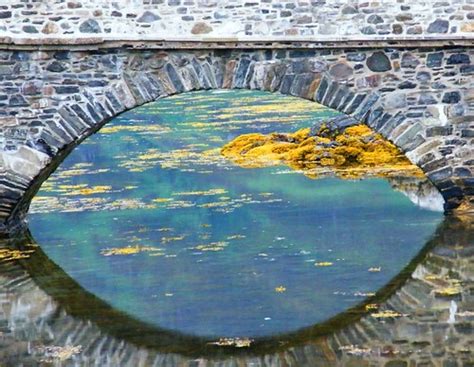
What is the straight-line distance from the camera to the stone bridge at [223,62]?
13859 millimetres

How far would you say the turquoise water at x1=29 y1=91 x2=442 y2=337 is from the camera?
11305mm

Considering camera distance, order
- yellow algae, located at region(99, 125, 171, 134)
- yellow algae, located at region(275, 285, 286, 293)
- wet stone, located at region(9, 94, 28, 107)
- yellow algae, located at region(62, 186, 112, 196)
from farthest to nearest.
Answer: yellow algae, located at region(99, 125, 171, 134), yellow algae, located at region(62, 186, 112, 196), wet stone, located at region(9, 94, 28, 107), yellow algae, located at region(275, 285, 286, 293)

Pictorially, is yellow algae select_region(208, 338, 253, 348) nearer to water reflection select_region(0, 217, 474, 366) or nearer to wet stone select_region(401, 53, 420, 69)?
water reflection select_region(0, 217, 474, 366)

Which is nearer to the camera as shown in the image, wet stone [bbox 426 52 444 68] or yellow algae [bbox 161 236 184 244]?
wet stone [bbox 426 52 444 68]

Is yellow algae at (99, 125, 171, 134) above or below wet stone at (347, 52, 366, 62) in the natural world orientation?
below

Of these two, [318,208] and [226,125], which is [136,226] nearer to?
[318,208]

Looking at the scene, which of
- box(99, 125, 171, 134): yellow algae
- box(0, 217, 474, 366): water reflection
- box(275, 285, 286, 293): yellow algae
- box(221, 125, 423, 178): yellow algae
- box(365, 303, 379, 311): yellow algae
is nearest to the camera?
box(0, 217, 474, 366): water reflection

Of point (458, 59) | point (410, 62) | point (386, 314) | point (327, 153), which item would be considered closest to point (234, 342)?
point (386, 314)

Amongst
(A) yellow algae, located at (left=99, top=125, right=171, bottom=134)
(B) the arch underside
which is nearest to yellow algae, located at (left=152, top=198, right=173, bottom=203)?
(B) the arch underside

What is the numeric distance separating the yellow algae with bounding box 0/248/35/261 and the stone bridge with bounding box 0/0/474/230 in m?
0.58

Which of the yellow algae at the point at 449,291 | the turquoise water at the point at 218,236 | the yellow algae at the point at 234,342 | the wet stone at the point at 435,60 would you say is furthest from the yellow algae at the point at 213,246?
the yellow algae at the point at 234,342

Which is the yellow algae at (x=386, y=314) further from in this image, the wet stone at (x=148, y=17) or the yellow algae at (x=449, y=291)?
the wet stone at (x=148, y=17)

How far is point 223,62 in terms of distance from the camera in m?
14.0

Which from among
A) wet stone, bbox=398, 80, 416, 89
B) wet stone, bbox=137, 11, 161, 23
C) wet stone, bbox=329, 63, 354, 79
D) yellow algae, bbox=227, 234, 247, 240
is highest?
wet stone, bbox=137, 11, 161, 23
